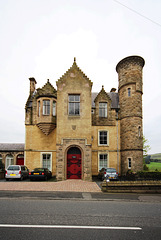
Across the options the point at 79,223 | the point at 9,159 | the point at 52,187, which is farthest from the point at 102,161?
the point at 79,223

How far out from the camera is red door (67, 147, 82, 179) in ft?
56.6

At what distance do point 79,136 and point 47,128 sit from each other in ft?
16.1

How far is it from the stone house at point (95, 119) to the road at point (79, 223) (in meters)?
10.7

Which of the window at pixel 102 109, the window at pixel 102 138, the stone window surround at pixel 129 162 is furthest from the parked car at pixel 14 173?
the stone window surround at pixel 129 162

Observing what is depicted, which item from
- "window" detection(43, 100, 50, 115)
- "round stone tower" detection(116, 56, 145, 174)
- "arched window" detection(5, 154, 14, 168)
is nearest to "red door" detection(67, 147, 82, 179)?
"window" detection(43, 100, 50, 115)

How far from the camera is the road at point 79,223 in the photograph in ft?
15.4

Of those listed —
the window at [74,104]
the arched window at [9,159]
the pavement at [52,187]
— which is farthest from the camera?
the arched window at [9,159]

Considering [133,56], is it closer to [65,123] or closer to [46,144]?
[65,123]

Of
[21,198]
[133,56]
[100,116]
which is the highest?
[133,56]

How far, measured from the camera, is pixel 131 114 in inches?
807

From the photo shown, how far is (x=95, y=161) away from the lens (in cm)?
2091

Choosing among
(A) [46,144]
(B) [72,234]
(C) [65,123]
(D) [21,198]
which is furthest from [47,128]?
(B) [72,234]

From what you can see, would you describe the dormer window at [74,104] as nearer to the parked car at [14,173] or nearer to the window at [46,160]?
the window at [46,160]

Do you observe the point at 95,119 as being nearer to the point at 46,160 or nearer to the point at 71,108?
the point at 71,108
